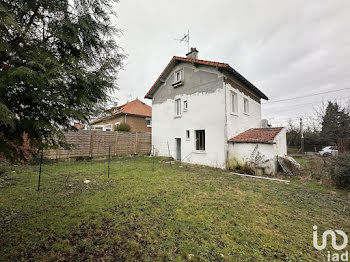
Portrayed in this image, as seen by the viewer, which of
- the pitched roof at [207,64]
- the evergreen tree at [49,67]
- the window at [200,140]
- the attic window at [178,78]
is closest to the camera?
the evergreen tree at [49,67]

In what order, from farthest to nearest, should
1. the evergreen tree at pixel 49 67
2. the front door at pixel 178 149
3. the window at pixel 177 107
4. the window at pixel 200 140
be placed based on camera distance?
the front door at pixel 178 149, the window at pixel 177 107, the window at pixel 200 140, the evergreen tree at pixel 49 67

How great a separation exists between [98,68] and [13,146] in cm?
175

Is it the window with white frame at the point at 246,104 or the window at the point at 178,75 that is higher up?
the window at the point at 178,75

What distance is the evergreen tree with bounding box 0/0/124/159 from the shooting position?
1.69 metres

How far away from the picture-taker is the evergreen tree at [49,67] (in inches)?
66.4

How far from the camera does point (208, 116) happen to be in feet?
30.6

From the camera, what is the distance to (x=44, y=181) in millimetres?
5539

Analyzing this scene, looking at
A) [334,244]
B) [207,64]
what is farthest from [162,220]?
[207,64]

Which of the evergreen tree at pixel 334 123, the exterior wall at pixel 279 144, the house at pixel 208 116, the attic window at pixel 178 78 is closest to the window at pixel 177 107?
the house at pixel 208 116

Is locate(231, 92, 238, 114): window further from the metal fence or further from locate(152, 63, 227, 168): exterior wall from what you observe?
the metal fence

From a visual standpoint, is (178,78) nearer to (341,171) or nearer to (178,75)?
(178,75)

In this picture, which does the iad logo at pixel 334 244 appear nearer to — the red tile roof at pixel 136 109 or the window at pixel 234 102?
the window at pixel 234 102

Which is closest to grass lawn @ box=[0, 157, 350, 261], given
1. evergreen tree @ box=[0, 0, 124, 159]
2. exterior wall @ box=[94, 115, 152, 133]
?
evergreen tree @ box=[0, 0, 124, 159]

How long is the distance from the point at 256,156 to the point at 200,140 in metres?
3.67
